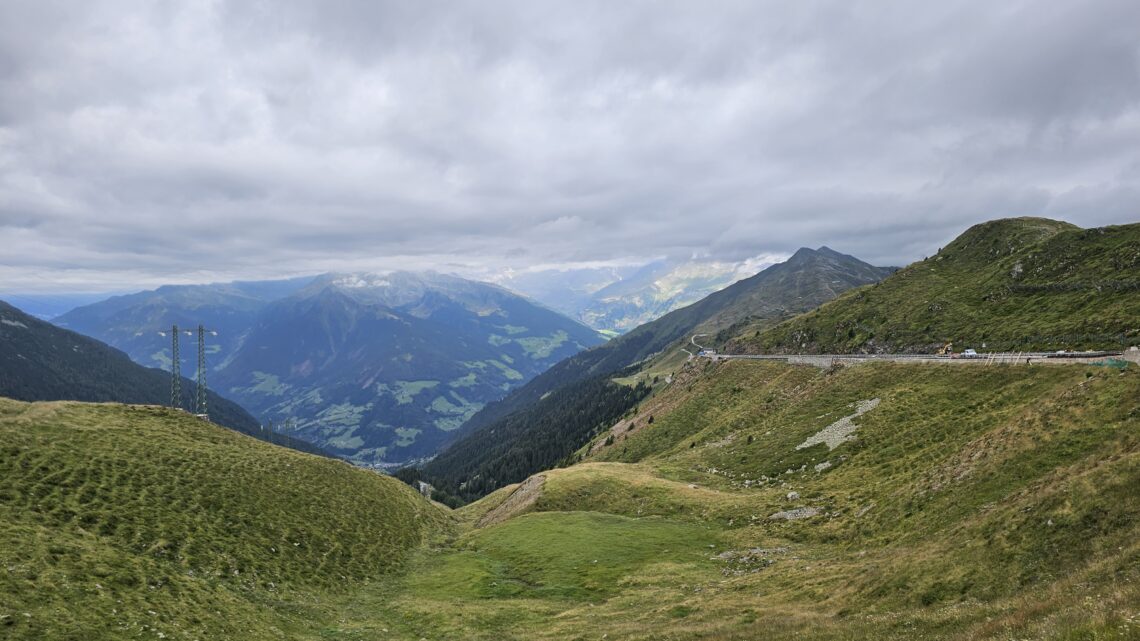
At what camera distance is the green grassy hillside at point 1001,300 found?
249 ft

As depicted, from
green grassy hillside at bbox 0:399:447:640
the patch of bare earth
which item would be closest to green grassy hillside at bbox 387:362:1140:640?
the patch of bare earth

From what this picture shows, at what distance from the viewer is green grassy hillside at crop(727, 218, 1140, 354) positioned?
75812mm

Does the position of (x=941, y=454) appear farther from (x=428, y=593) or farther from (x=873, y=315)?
(x=873, y=315)

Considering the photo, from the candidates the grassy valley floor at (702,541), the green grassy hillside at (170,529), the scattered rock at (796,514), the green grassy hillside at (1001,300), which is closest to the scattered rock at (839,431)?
the grassy valley floor at (702,541)

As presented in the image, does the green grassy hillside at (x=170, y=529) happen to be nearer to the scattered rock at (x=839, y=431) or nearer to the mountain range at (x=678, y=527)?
the mountain range at (x=678, y=527)

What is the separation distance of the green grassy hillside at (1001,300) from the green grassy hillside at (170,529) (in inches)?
3652

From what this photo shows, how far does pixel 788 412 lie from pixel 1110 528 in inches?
2550

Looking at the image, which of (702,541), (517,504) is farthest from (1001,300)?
(517,504)

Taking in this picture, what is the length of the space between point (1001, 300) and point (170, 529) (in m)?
126

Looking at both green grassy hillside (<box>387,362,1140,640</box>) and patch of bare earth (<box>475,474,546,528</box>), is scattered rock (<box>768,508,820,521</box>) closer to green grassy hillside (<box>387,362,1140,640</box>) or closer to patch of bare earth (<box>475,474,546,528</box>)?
green grassy hillside (<box>387,362,1140,640</box>)

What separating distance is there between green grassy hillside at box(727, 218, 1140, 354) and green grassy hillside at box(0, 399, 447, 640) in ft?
304

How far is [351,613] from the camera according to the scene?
121 ft

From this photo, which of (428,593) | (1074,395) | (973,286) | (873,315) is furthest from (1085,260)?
(428,593)

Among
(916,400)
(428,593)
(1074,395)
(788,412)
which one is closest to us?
(1074,395)
